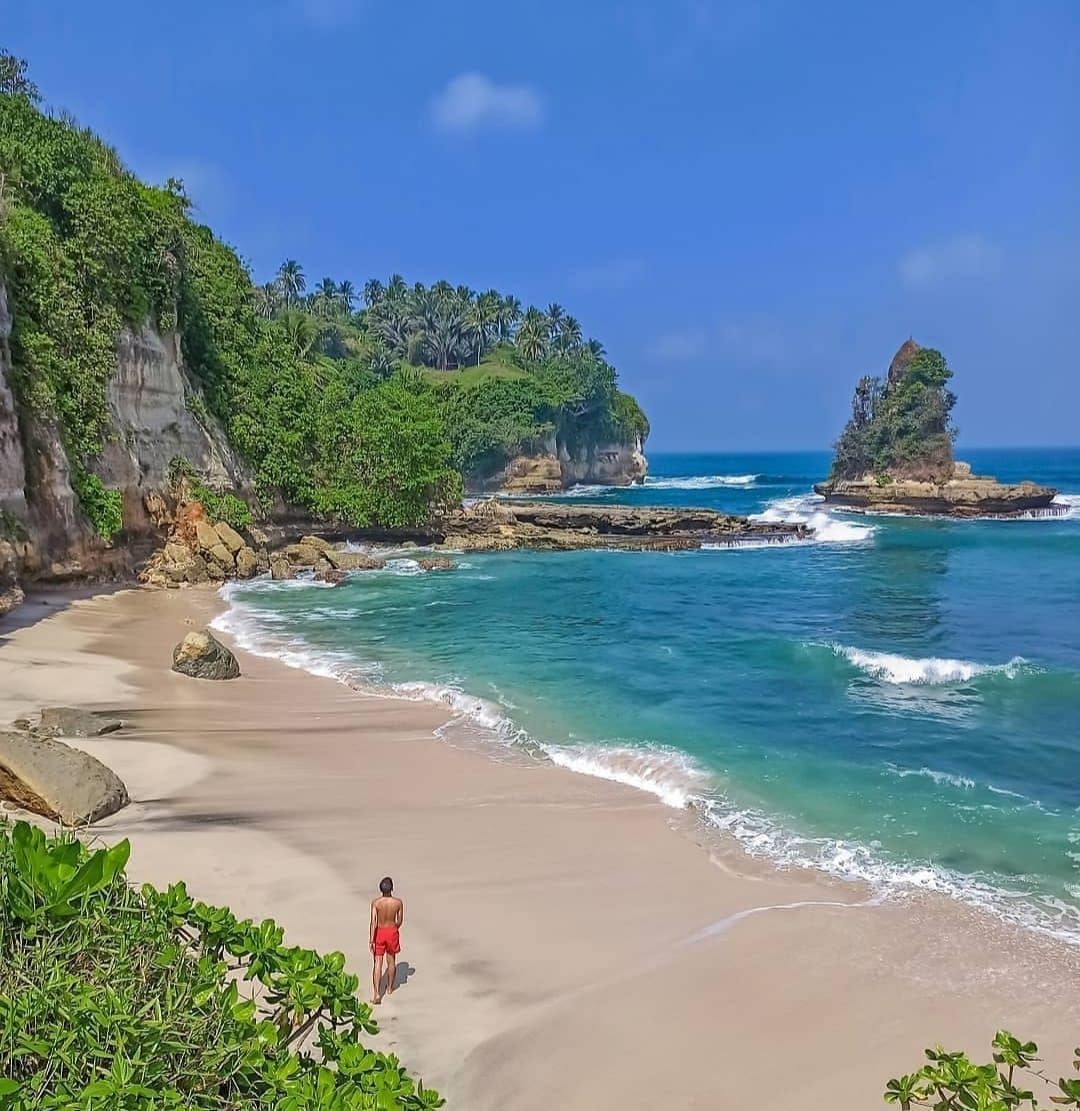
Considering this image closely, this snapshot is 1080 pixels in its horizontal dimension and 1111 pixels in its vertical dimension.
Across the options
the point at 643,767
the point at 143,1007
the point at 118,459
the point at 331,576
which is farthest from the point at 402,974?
the point at 331,576

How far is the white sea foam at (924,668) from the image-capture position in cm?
2005

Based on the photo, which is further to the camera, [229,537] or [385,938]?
[229,537]

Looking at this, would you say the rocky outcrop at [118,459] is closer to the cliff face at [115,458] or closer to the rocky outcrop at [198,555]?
the cliff face at [115,458]

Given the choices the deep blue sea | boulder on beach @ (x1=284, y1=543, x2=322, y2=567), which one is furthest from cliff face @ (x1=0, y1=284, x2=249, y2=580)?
the deep blue sea

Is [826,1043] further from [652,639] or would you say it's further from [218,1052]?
[652,639]

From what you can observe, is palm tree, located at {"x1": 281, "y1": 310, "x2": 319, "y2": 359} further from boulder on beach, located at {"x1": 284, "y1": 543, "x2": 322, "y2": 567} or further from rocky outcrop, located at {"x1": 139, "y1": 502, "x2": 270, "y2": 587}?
rocky outcrop, located at {"x1": 139, "y1": 502, "x2": 270, "y2": 587}

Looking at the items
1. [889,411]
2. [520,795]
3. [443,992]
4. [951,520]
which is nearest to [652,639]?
[520,795]

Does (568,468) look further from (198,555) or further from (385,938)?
(385,938)

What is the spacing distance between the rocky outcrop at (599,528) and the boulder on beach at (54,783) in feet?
118

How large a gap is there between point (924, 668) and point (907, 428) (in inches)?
2507

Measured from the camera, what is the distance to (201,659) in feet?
61.2

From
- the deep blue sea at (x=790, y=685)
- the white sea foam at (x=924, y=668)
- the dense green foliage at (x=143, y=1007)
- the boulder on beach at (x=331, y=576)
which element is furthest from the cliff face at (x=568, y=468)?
the dense green foliage at (x=143, y=1007)

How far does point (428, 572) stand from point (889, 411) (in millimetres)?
57082

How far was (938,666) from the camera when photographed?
67.7 feet
